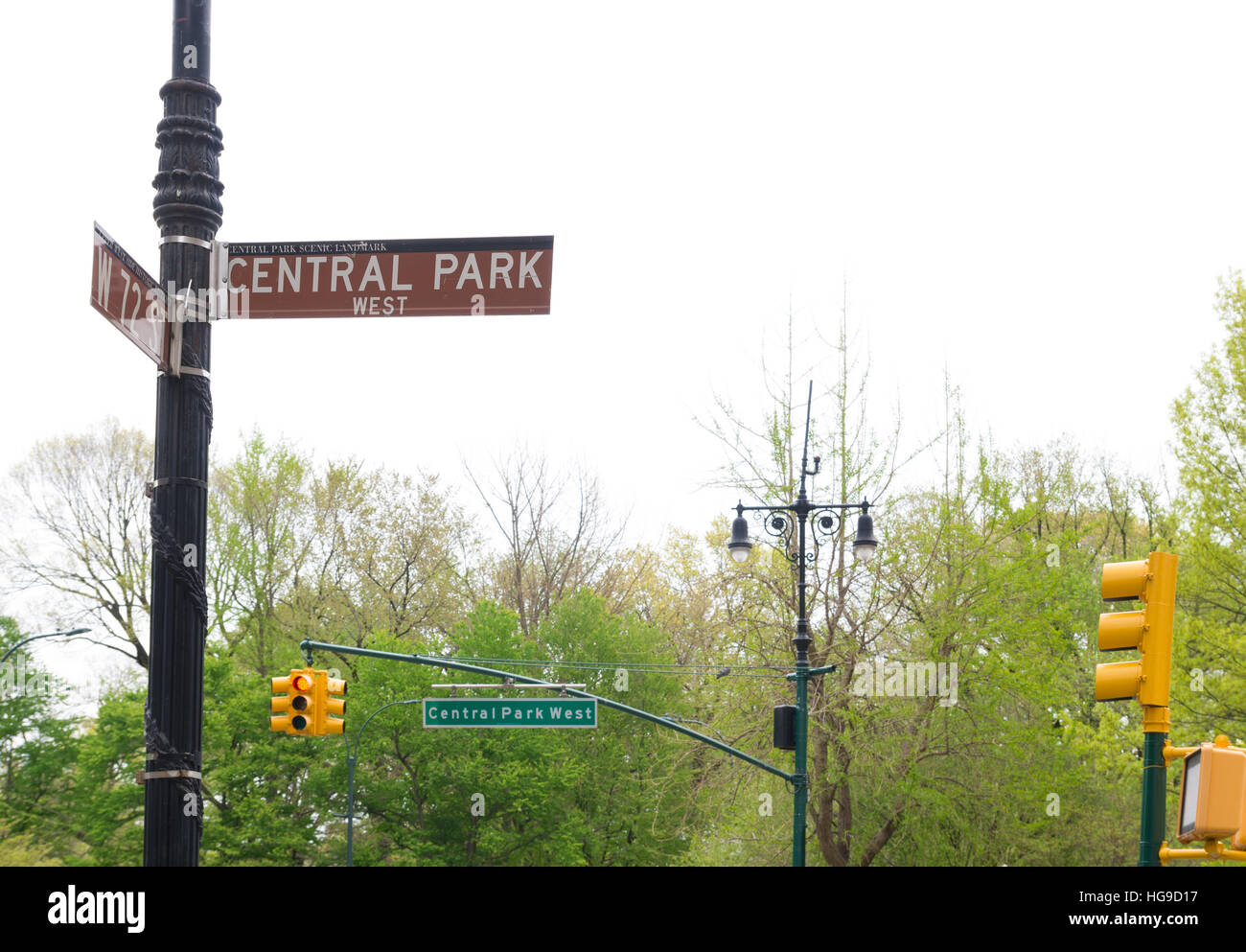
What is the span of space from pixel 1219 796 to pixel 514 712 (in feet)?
45.8

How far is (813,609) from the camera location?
27516 millimetres

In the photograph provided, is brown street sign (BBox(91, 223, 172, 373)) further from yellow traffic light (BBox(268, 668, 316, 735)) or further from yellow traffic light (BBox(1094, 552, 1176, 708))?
yellow traffic light (BBox(268, 668, 316, 735))

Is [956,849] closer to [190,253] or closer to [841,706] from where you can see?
[841,706]

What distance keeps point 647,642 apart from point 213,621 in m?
15.5

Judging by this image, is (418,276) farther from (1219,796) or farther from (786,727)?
(786,727)

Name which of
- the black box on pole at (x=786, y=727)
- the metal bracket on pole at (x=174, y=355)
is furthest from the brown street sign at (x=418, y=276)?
the black box on pole at (x=786, y=727)

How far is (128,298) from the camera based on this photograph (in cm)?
494

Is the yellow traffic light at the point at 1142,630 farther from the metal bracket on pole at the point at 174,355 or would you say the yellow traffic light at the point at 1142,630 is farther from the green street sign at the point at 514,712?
the green street sign at the point at 514,712

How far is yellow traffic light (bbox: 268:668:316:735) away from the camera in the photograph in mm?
19469

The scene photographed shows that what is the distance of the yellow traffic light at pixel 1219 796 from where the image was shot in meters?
7.50

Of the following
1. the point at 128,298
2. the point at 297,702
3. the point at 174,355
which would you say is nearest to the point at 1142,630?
the point at 174,355
